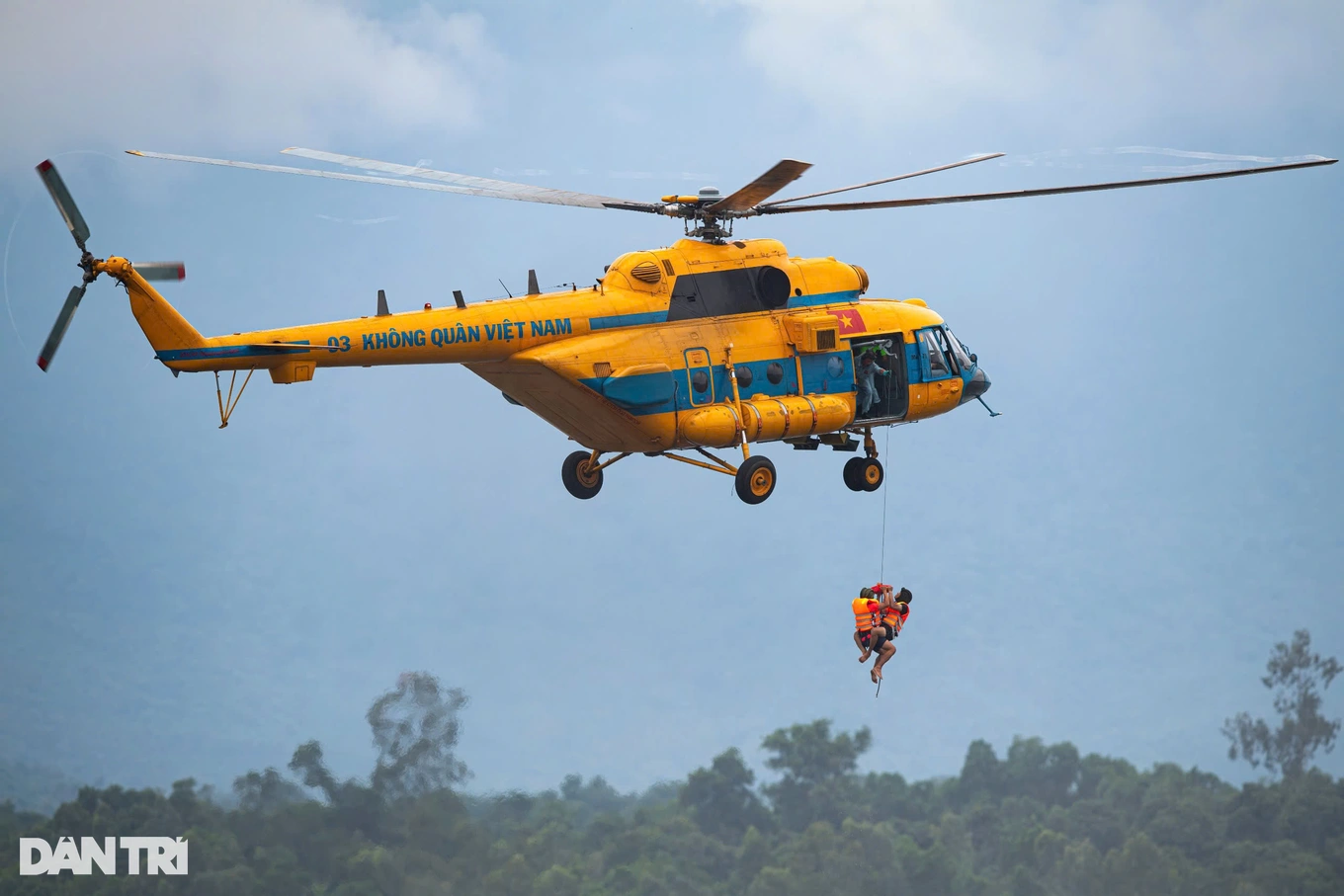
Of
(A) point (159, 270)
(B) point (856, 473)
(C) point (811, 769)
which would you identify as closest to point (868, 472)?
(B) point (856, 473)

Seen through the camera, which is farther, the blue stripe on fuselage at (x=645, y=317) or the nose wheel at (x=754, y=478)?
the nose wheel at (x=754, y=478)

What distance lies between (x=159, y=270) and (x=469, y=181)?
3.90m

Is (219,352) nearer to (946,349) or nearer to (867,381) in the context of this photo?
(867,381)

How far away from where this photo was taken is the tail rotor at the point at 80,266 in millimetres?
18234

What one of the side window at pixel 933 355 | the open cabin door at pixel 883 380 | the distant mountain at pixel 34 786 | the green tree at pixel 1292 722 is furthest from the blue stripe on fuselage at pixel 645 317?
the green tree at pixel 1292 722

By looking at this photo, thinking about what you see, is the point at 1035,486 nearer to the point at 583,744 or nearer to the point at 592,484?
the point at 583,744

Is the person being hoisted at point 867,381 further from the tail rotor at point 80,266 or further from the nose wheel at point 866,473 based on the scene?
the tail rotor at point 80,266

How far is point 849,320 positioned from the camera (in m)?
23.8

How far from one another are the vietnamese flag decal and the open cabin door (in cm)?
14

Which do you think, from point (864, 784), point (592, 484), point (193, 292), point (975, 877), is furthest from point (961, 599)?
point (592, 484)

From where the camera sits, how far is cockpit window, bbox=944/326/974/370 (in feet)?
82.2

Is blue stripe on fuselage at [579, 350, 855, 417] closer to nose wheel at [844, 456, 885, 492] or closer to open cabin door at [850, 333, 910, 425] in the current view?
open cabin door at [850, 333, 910, 425]

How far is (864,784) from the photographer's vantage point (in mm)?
82250

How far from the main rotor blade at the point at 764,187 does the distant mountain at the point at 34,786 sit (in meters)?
50.0
